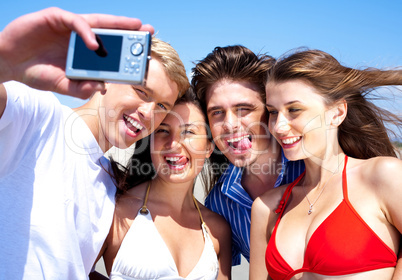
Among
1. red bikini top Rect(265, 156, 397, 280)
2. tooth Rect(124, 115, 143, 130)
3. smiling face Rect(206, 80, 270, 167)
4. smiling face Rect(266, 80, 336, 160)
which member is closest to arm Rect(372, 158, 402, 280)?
red bikini top Rect(265, 156, 397, 280)

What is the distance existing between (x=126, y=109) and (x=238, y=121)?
3.97 ft

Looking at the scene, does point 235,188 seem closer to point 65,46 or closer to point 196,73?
point 196,73

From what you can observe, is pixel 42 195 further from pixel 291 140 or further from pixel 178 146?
pixel 291 140

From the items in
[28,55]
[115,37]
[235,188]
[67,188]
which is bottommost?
[235,188]

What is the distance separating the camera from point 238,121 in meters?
3.65

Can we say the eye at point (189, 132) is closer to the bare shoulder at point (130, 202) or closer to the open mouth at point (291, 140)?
the bare shoulder at point (130, 202)

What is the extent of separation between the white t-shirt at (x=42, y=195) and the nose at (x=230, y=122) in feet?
4.87

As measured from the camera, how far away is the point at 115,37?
5.25 feet

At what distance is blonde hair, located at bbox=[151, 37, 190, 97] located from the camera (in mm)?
3025

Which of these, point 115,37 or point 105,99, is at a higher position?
point 115,37

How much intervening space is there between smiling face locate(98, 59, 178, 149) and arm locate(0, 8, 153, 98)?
134cm

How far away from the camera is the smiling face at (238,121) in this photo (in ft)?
12.0

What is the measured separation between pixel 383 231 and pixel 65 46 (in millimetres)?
2244

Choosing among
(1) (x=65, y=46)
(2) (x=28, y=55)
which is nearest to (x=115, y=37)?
(1) (x=65, y=46)
